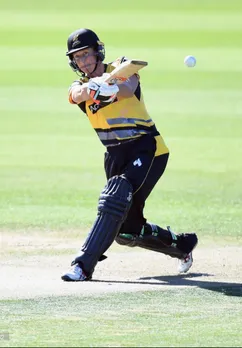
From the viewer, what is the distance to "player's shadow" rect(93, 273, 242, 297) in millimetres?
7027

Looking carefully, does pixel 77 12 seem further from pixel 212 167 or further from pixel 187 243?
pixel 187 243

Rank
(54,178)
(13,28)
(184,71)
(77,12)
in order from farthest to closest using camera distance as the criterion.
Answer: (77,12) < (13,28) < (184,71) < (54,178)

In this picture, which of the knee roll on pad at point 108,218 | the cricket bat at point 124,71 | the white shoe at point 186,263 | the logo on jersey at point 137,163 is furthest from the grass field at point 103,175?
the cricket bat at point 124,71

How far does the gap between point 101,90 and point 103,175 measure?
5.02 meters

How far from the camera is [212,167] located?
12.3m

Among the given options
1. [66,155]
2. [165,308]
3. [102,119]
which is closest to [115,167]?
[102,119]

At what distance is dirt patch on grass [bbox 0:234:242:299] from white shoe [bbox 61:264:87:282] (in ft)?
0.21

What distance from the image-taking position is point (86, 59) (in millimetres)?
7418

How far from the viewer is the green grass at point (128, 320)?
5312 mm

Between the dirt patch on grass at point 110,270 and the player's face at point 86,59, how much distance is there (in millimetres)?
1515

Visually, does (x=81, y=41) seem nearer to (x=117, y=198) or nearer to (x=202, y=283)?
(x=117, y=198)

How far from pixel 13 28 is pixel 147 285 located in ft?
43.7

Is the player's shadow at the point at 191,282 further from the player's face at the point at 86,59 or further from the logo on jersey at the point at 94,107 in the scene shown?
the player's face at the point at 86,59

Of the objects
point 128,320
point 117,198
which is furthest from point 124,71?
point 128,320
